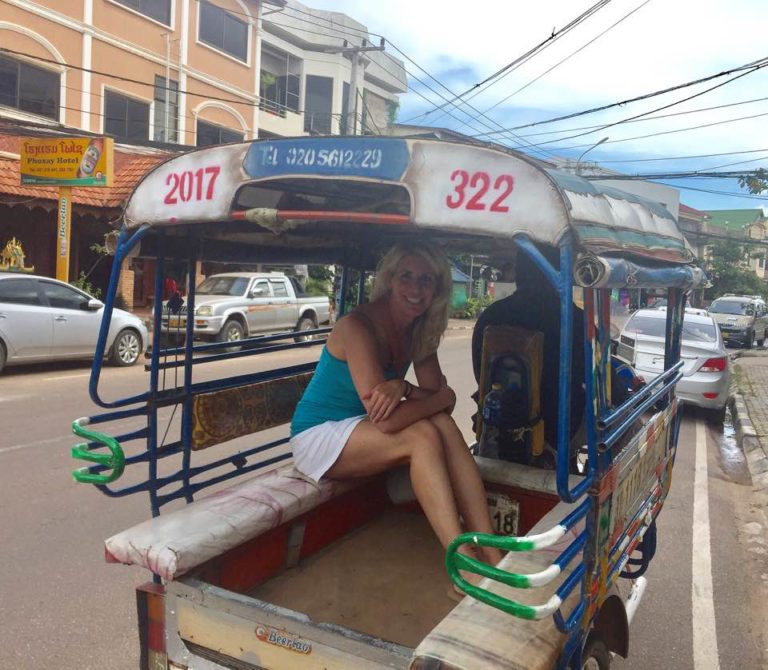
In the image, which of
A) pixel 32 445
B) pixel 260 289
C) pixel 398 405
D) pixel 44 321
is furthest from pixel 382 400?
pixel 260 289

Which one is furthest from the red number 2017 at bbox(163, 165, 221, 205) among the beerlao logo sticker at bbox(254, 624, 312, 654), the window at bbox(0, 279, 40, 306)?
the window at bbox(0, 279, 40, 306)

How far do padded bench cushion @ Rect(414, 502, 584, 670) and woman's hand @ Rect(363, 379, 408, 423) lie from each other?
845mm

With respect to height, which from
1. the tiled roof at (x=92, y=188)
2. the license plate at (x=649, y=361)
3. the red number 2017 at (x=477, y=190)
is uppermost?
the tiled roof at (x=92, y=188)

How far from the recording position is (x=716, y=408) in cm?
992

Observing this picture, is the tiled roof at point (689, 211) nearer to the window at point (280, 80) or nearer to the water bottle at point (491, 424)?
the window at point (280, 80)

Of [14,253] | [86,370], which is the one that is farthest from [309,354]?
[14,253]

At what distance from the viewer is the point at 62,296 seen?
1085 cm

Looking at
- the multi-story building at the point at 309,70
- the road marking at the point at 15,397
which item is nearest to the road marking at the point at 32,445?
the road marking at the point at 15,397

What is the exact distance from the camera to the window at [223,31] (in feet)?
71.6

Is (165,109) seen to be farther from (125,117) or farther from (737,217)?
(737,217)

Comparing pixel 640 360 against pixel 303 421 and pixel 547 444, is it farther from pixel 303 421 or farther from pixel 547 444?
pixel 303 421

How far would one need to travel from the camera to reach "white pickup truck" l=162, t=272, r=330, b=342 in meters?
15.0

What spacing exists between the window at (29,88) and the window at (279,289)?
22.8ft

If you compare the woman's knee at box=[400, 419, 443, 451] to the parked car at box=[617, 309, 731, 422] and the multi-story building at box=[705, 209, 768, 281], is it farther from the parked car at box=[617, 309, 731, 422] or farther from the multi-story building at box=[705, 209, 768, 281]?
the multi-story building at box=[705, 209, 768, 281]
